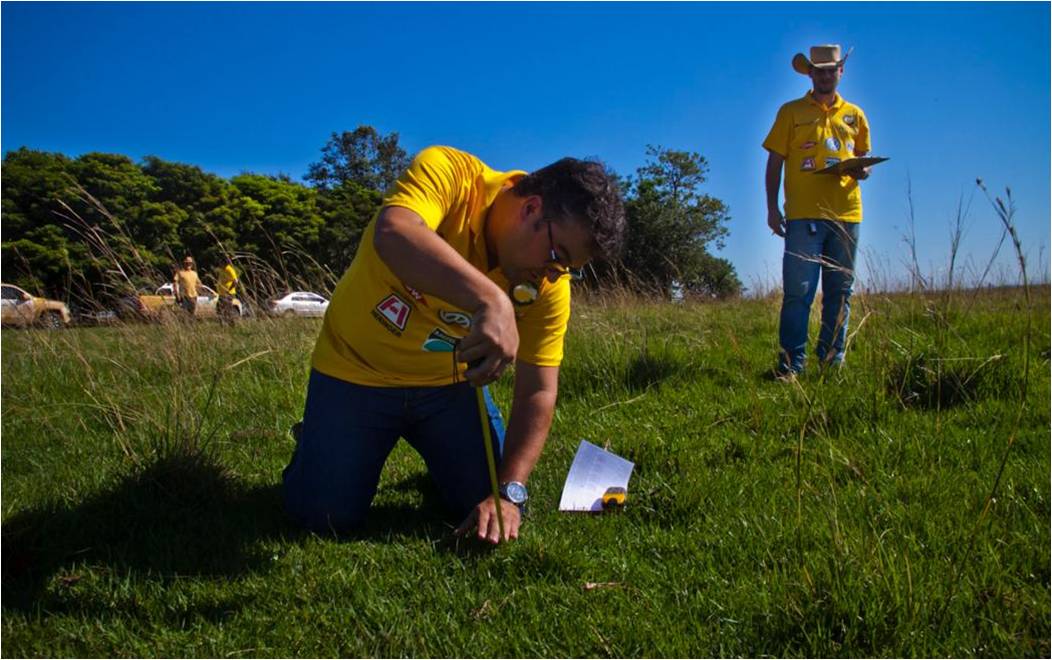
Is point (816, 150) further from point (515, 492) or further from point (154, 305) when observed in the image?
point (154, 305)

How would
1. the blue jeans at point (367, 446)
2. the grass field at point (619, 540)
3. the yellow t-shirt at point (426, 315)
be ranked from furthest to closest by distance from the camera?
1. the blue jeans at point (367, 446)
2. the yellow t-shirt at point (426, 315)
3. the grass field at point (619, 540)

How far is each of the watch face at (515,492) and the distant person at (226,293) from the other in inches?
138

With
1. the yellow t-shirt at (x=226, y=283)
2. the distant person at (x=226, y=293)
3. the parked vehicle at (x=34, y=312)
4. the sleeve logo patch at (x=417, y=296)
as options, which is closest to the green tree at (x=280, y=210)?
the distant person at (x=226, y=293)

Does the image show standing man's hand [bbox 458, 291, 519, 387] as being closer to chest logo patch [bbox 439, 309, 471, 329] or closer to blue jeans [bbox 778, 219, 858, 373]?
chest logo patch [bbox 439, 309, 471, 329]

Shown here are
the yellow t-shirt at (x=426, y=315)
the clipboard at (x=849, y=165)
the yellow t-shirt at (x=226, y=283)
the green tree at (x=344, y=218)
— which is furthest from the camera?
the green tree at (x=344, y=218)

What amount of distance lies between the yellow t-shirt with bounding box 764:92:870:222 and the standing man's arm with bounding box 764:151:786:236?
0.17 ft

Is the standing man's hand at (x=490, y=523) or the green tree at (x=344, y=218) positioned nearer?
the standing man's hand at (x=490, y=523)

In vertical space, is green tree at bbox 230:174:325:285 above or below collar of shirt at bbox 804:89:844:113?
above

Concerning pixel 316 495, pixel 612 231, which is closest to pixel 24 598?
pixel 316 495

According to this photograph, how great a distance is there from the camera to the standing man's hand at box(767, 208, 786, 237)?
4531 millimetres

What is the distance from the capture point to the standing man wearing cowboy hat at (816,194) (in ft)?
13.7

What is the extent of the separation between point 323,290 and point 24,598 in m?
4.13

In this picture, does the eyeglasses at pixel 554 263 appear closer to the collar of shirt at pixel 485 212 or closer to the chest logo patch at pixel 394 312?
the collar of shirt at pixel 485 212

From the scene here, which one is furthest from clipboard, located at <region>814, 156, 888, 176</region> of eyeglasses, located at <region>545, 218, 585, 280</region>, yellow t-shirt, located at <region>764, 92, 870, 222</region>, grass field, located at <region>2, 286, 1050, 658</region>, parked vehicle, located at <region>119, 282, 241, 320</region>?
parked vehicle, located at <region>119, 282, 241, 320</region>
